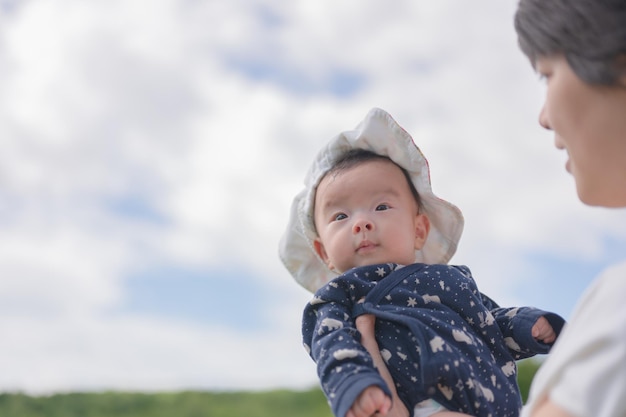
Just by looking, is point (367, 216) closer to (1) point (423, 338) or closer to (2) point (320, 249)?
(2) point (320, 249)

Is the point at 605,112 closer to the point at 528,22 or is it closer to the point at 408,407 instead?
the point at 528,22

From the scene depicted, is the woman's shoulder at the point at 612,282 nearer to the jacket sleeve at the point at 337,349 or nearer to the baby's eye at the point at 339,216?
the jacket sleeve at the point at 337,349

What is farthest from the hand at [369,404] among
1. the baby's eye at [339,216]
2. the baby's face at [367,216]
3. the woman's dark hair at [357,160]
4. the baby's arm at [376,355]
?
the woman's dark hair at [357,160]

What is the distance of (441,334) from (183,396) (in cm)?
478

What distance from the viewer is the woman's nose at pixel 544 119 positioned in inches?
61.2

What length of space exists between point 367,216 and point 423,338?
44 cm

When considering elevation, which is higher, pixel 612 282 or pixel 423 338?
pixel 423 338

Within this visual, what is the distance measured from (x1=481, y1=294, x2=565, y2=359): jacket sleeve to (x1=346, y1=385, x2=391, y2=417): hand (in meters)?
0.64

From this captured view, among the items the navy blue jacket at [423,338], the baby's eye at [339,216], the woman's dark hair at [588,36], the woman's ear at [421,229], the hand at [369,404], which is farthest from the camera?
the woman's ear at [421,229]

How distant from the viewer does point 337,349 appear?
6.33ft

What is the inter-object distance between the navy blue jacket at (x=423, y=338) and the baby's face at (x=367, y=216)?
75mm

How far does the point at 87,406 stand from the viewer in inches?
255

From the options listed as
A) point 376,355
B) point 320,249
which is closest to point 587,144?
point 376,355

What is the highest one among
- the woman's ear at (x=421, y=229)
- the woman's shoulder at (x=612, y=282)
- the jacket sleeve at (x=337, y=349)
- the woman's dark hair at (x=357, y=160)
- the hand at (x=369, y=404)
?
the woman's dark hair at (x=357, y=160)
